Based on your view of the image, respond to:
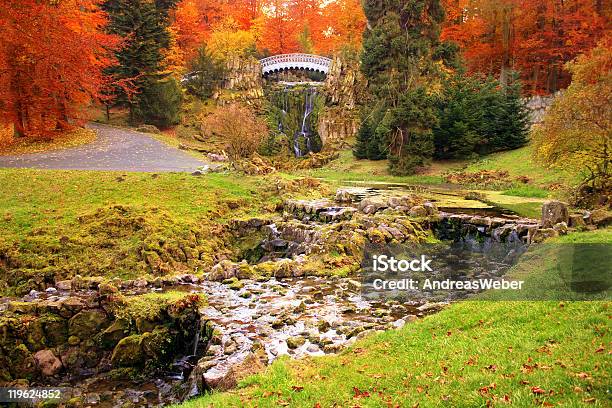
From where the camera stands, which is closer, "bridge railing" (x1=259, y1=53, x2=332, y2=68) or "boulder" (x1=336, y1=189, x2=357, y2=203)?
"boulder" (x1=336, y1=189, x2=357, y2=203)

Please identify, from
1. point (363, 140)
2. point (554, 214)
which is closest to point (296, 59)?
point (363, 140)

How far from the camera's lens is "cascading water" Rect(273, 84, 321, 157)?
52.3 meters

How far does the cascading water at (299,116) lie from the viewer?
5231 centimetres

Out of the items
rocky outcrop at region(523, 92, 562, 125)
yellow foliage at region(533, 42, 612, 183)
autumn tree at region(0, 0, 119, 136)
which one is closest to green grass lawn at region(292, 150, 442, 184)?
rocky outcrop at region(523, 92, 562, 125)

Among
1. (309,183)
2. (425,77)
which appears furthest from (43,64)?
(425,77)

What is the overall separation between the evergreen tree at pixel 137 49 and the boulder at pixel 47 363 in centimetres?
3859

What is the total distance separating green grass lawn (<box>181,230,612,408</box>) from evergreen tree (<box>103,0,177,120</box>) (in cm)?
4278

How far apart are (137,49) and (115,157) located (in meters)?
19.0

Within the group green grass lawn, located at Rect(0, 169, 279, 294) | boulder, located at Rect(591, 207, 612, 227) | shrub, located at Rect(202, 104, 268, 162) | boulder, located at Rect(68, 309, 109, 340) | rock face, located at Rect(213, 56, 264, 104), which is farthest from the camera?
rock face, located at Rect(213, 56, 264, 104)

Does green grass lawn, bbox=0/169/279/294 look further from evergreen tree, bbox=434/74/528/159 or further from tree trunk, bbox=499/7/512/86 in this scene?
tree trunk, bbox=499/7/512/86

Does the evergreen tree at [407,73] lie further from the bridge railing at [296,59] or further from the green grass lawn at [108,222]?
the bridge railing at [296,59]

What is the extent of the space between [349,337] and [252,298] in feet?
12.3

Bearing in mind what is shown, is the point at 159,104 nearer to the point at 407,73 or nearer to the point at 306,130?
the point at 306,130

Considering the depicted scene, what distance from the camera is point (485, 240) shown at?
1822 cm
